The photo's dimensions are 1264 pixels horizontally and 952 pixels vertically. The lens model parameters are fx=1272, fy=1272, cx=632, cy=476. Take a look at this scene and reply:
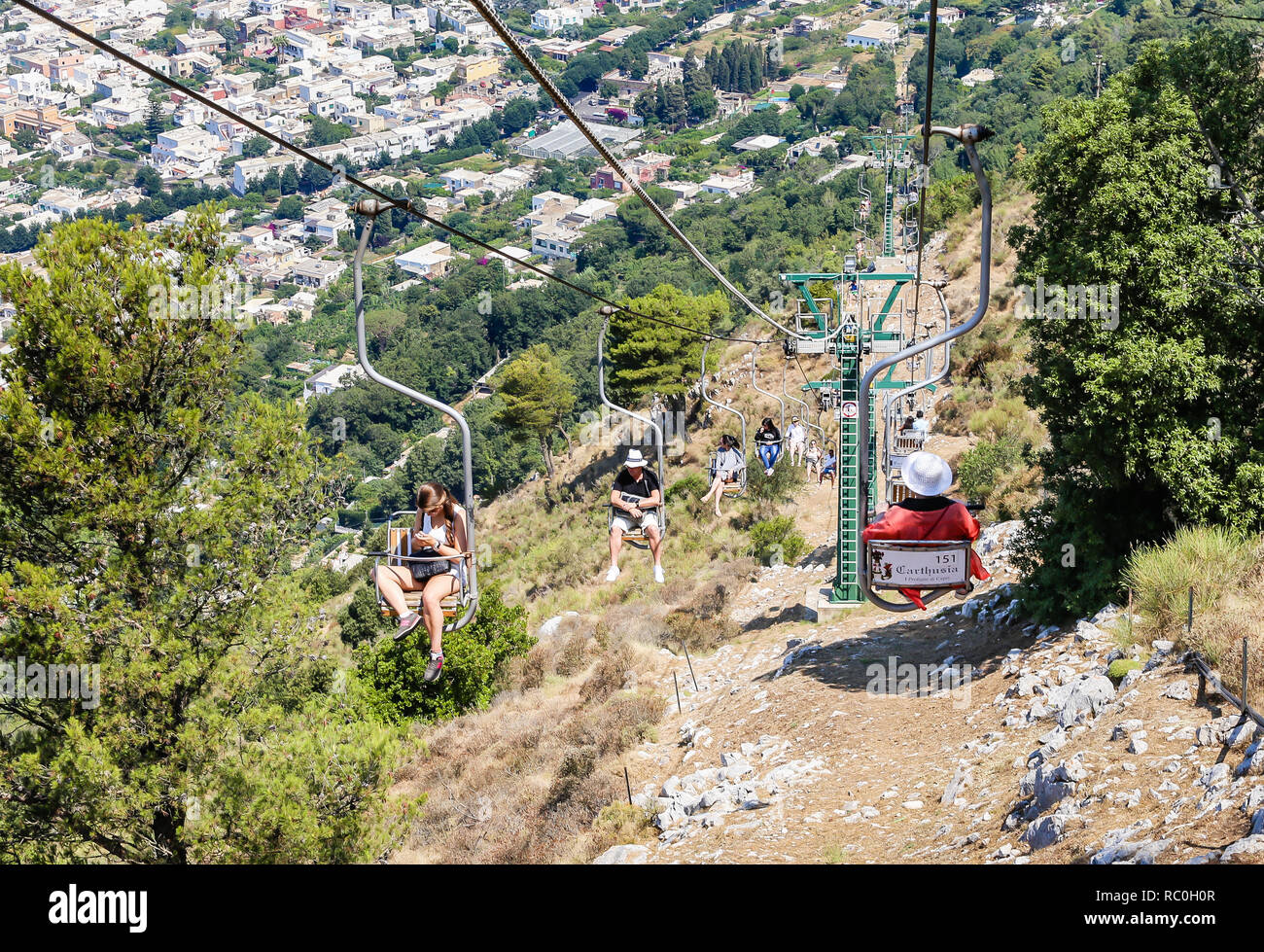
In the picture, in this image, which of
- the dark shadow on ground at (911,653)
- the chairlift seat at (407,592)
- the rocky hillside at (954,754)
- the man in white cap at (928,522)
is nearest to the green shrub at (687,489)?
the rocky hillside at (954,754)

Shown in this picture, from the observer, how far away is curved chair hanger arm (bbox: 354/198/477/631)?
7.47 m

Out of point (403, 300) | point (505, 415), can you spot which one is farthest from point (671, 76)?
point (505, 415)

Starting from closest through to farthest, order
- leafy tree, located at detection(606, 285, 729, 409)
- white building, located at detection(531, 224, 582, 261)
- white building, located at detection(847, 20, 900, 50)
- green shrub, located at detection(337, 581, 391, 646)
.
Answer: green shrub, located at detection(337, 581, 391, 646), leafy tree, located at detection(606, 285, 729, 409), white building, located at detection(531, 224, 582, 261), white building, located at detection(847, 20, 900, 50)

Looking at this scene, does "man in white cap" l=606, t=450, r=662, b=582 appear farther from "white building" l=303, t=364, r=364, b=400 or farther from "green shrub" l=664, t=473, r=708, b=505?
"white building" l=303, t=364, r=364, b=400

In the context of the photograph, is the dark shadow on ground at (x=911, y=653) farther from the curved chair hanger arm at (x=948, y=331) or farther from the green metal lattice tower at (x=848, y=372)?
the curved chair hanger arm at (x=948, y=331)

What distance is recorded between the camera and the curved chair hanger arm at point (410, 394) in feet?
→ 24.5

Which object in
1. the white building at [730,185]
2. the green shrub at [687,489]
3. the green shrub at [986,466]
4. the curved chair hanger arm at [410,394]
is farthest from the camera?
the white building at [730,185]

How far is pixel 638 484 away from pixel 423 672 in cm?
924

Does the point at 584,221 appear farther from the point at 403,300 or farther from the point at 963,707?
the point at 963,707

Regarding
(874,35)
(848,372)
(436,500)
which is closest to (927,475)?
(436,500)

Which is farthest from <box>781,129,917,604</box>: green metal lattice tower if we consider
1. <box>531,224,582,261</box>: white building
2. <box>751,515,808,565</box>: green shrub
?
<box>531,224,582,261</box>: white building

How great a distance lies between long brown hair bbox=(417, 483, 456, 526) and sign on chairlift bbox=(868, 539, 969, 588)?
299cm

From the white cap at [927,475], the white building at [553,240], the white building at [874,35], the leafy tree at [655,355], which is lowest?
the white building at [553,240]

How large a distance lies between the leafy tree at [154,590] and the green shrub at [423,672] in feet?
27.0
